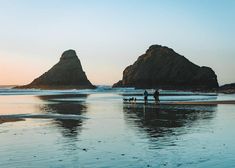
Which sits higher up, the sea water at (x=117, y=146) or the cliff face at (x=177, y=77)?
the cliff face at (x=177, y=77)

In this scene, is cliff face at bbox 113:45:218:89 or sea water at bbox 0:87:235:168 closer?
sea water at bbox 0:87:235:168

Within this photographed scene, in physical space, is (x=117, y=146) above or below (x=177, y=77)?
below

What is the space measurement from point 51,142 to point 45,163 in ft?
15.3

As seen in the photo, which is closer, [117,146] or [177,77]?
[117,146]

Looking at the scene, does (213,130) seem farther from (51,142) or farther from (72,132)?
(51,142)

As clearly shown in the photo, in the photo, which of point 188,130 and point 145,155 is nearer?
point 145,155

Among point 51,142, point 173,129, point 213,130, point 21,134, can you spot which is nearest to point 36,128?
point 21,134

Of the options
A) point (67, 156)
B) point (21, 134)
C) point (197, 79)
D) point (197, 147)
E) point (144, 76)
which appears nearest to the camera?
point (67, 156)

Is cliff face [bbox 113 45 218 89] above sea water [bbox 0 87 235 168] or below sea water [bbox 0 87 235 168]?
above

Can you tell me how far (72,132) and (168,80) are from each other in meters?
167

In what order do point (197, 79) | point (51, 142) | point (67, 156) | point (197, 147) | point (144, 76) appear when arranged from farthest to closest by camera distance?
1. point (144, 76)
2. point (197, 79)
3. point (51, 142)
4. point (197, 147)
5. point (67, 156)

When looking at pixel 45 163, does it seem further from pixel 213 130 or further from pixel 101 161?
pixel 213 130

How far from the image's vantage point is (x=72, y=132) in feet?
73.3

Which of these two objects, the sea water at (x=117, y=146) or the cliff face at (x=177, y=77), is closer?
the sea water at (x=117, y=146)
